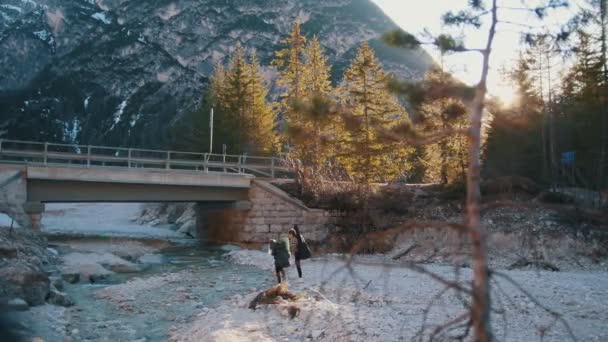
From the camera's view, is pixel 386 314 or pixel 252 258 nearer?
pixel 386 314

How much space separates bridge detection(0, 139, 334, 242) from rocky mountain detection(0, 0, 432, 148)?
62110 millimetres

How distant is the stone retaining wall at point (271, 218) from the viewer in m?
27.5

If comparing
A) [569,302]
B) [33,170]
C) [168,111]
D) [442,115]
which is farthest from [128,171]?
[168,111]

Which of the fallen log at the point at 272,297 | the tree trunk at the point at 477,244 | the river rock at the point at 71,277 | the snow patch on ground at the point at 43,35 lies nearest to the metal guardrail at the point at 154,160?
the river rock at the point at 71,277

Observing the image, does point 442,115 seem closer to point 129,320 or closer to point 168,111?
point 129,320

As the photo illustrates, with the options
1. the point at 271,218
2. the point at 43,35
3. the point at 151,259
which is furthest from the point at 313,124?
the point at 43,35

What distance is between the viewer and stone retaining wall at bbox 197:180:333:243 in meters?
27.5

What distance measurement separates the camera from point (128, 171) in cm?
2509

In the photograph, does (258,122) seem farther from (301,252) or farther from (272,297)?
(272,297)

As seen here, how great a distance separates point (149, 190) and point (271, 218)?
6604mm

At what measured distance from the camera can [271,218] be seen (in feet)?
92.0

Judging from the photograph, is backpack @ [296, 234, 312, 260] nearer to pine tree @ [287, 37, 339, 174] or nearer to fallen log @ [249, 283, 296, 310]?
pine tree @ [287, 37, 339, 174]

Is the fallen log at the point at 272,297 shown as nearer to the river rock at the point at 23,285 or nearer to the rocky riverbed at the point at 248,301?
the rocky riverbed at the point at 248,301

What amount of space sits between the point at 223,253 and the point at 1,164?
1032 centimetres
